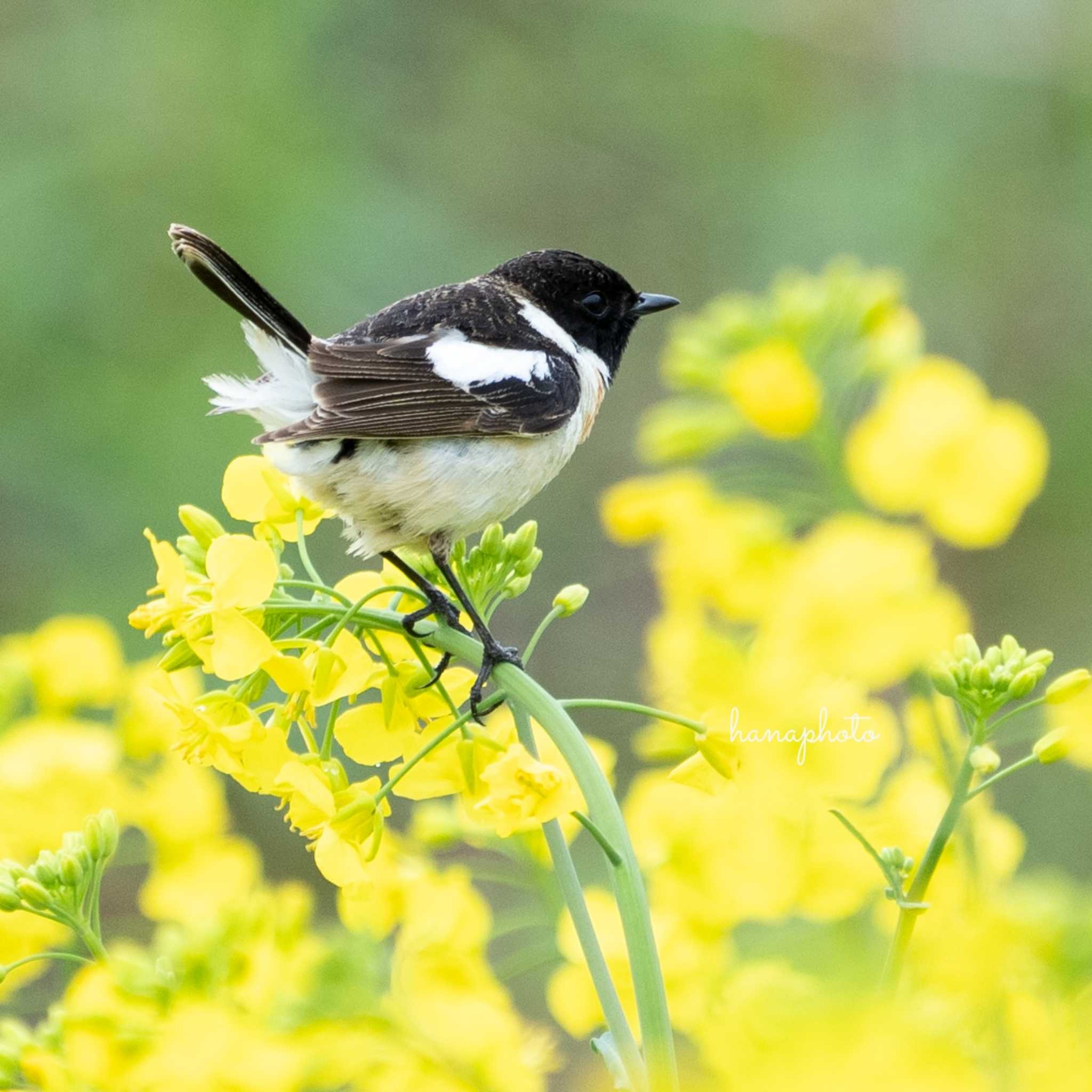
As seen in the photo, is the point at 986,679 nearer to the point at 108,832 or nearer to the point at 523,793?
the point at 523,793

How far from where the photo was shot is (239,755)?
1384mm

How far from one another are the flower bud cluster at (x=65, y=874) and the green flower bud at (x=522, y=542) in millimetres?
525

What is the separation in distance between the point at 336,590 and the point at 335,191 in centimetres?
335

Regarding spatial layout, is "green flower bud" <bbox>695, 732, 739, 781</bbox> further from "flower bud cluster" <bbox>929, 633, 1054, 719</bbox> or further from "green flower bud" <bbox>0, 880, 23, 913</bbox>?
"green flower bud" <bbox>0, 880, 23, 913</bbox>

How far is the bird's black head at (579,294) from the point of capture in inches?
124

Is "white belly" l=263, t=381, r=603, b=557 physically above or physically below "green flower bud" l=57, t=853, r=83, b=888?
above

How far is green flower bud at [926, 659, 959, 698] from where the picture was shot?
138 cm

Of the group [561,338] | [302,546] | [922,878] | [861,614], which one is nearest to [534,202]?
[561,338]

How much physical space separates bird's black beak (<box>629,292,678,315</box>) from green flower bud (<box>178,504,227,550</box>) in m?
1.65

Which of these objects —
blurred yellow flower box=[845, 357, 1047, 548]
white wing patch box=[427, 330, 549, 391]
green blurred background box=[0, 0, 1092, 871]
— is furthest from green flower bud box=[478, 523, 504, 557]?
green blurred background box=[0, 0, 1092, 871]

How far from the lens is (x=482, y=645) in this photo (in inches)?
59.8

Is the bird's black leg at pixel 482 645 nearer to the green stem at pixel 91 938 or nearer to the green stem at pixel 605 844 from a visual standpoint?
the green stem at pixel 605 844

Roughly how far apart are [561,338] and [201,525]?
156 cm

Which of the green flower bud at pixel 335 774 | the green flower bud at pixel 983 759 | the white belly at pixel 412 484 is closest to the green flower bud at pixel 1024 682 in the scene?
the green flower bud at pixel 983 759
